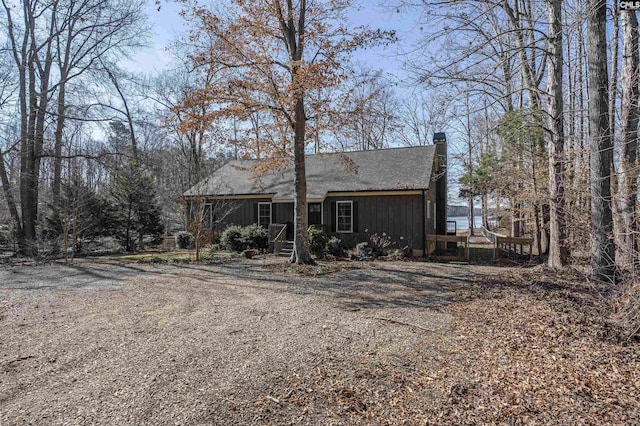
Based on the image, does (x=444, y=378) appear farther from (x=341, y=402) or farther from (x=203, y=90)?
(x=203, y=90)

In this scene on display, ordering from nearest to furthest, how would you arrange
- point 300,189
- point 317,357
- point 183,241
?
point 317,357 < point 300,189 < point 183,241

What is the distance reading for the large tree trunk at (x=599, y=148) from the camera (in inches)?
229

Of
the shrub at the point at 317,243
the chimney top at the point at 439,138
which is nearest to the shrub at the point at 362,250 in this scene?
the shrub at the point at 317,243

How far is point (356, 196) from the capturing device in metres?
14.1

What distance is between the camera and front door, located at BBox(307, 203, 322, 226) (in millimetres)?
15000

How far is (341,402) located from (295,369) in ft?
2.44

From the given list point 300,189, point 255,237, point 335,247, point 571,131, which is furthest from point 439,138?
point 255,237

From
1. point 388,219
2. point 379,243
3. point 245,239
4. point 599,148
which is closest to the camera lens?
point 599,148

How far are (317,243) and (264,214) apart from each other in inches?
178

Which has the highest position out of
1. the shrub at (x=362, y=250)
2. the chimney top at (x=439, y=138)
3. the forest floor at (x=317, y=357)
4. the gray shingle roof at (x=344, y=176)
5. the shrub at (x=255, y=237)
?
the chimney top at (x=439, y=138)

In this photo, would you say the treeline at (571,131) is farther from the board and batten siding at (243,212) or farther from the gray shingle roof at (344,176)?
the board and batten siding at (243,212)

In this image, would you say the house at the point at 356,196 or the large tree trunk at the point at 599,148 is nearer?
the large tree trunk at the point at 599,148

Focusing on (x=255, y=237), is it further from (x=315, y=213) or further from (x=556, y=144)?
(x=556, y=144)

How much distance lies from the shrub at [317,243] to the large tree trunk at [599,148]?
8.00m
